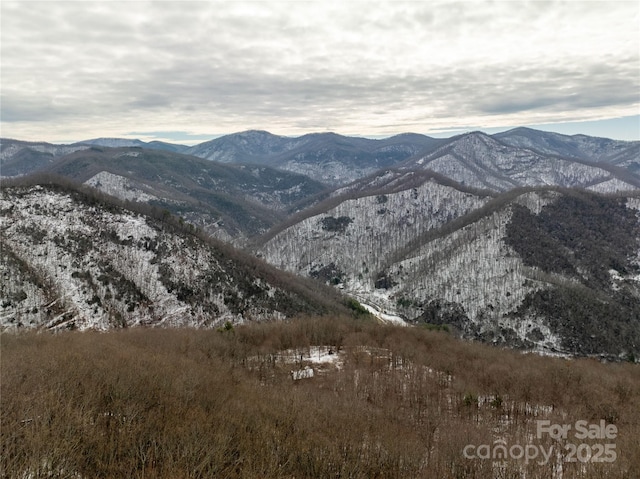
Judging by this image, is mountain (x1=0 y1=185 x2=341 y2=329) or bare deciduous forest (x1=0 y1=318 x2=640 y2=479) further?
mountain (x1=0 y1=185 x2=341 y2=329)

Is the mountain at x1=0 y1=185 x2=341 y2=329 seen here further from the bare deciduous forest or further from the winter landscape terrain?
the bare deciduous forest

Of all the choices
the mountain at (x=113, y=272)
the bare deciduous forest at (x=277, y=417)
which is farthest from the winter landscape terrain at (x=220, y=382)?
the mountain at (x=113, y=272)

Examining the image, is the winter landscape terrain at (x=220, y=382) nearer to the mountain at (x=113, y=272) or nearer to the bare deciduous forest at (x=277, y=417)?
the bare deciduous forest at (x=277, y=417)

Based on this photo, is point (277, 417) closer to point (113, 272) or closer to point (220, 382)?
point (220, 382)

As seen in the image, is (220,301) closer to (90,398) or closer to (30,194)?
(30,194)

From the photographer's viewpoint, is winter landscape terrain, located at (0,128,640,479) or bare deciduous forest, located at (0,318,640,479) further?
winter landscape terrain, located at (0,128,640,479)

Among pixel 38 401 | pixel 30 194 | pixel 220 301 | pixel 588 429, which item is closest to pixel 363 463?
pixel 38 401

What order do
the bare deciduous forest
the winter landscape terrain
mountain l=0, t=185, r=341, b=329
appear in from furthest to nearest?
1. mountain l=0, t=185, r=341, b=329
2. the winter landscape terrain
3. the bare deciduous forest

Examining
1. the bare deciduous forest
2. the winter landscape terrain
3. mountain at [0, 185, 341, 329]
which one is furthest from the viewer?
mountain at [0, 185, 341, 329]

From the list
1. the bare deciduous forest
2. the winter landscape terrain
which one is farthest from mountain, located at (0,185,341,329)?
the bare deciduous forest
